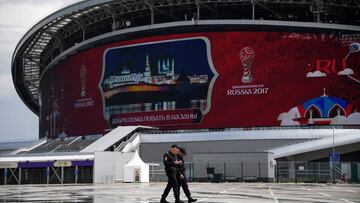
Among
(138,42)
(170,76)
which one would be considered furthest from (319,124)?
(138,42)

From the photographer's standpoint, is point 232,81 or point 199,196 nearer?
point 199,196

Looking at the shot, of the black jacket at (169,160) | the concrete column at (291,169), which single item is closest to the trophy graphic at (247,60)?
the concrete column at (291,169)

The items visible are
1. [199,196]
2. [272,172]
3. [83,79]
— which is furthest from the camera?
[83,79]

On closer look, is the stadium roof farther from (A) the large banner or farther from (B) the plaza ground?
(B) the plaza ground

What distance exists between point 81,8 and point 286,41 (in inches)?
1091

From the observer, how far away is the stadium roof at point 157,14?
252 ft

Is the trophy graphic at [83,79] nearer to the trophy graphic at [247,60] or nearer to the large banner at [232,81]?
the large banner at [232,81]

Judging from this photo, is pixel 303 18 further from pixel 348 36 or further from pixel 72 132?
pixel 72 132

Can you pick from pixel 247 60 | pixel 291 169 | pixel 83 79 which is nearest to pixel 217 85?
pixel 247 60

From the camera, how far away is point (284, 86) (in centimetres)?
7356

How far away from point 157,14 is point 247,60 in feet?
51.1

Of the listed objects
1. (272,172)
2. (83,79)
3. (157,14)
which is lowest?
(272,172)

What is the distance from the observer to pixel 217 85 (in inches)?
2965

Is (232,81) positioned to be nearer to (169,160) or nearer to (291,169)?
(291,169)
